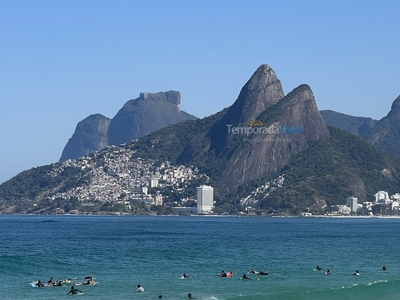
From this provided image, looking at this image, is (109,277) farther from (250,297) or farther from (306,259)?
(306,259)

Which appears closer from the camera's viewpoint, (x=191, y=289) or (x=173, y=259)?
(x=191, y=289)

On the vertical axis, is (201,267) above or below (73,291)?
above

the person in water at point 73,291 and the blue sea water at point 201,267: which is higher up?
the blue sea water at point 201,267

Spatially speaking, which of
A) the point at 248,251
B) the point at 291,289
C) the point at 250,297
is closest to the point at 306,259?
the point at 248,251

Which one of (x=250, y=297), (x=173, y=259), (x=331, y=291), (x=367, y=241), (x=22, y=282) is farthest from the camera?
(x=367, y=241)

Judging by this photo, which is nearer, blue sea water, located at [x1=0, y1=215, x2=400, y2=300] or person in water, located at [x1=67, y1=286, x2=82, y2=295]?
person in water, located at [x1=67, y1=286, x2=82, y2=295]

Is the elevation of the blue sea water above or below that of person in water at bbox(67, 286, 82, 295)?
above

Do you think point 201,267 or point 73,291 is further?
point 201,267

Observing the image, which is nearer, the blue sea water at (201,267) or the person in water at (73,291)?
the person in water at (73,291)

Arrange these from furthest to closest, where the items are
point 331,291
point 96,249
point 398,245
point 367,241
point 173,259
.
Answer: point 367,241, point 398,245, point 96,249, point 173,259, point 331,291
